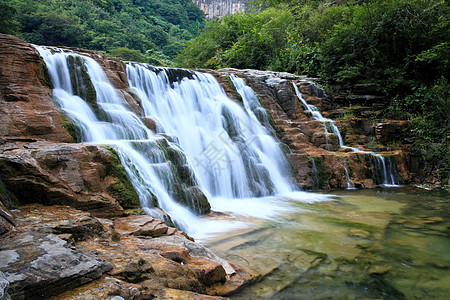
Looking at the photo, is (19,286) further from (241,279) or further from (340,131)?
(340,131)

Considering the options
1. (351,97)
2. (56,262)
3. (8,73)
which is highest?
(8,73)

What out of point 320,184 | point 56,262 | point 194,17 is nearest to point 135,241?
point 56,262

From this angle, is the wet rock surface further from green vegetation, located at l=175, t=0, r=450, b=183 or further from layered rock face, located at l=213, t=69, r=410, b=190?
green vegetation, located at l=175, t=0, r=450, b=183

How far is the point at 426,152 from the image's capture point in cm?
1166

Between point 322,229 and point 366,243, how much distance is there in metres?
0.96

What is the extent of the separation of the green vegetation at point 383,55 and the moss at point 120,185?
38.2ft

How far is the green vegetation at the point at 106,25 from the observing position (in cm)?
2492

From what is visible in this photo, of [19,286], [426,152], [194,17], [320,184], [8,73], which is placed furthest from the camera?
[194,17]

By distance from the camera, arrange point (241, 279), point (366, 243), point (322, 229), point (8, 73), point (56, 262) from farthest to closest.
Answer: point (8, 73) < point (322, 229) < point (366, 243) < point (241, 279) < point (56, 262)

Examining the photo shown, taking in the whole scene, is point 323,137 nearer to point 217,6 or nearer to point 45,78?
point 45,78

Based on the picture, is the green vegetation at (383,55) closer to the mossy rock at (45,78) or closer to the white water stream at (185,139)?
the white water stream at (185,139)

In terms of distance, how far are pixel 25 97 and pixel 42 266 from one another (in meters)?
5.69

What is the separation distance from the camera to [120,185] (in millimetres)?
5000

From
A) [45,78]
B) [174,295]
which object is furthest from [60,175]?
[45,78]
